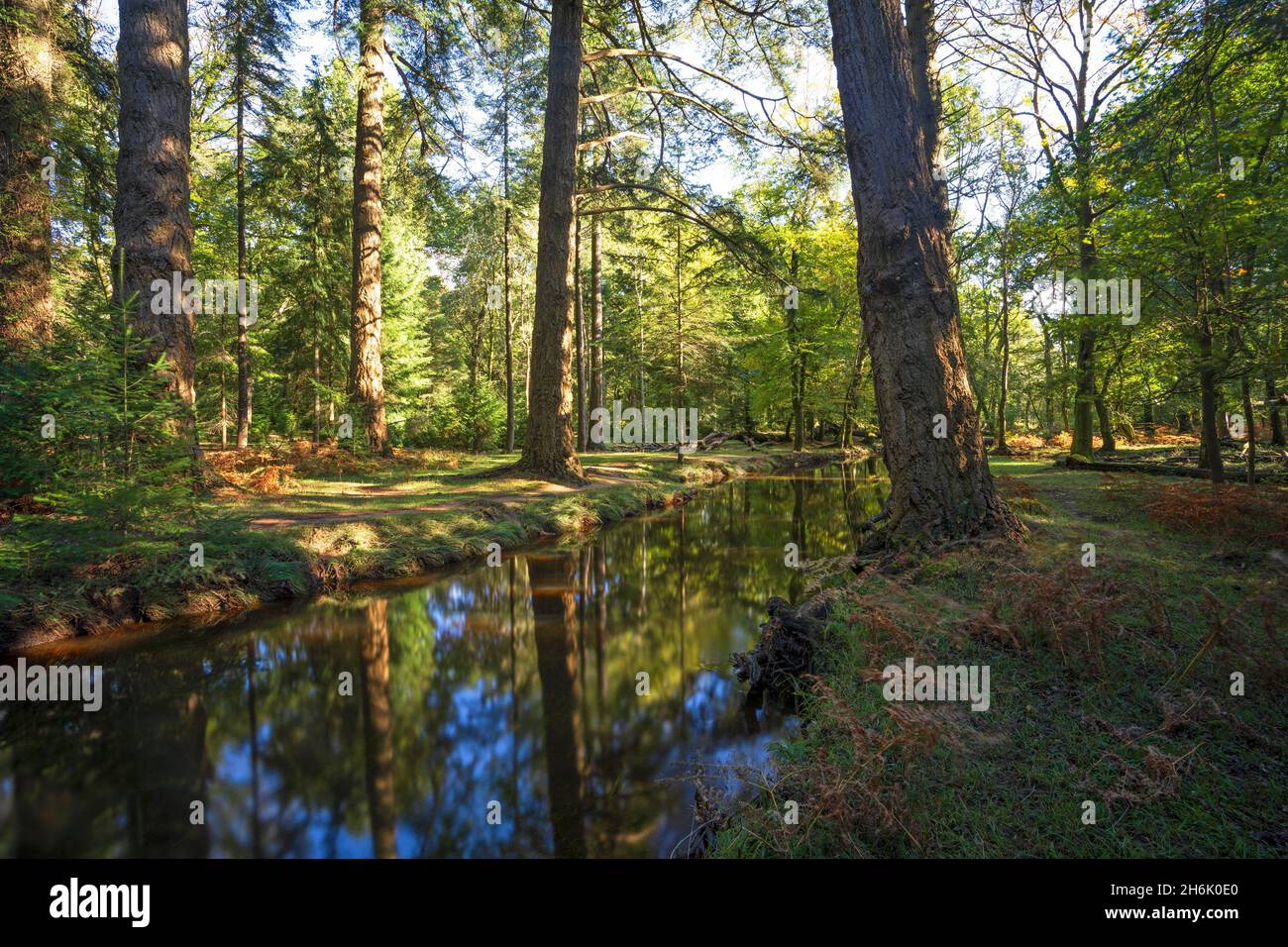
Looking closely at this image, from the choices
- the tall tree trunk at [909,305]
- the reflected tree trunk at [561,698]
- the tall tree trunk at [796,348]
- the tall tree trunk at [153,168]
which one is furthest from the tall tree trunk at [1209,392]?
the tall tree trunk at [796,348]

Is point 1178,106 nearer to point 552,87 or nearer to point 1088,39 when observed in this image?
point 552,87

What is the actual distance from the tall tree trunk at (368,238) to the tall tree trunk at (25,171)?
602 cm

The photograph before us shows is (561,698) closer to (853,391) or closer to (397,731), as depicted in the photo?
(397,731)

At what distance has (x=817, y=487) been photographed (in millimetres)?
17906

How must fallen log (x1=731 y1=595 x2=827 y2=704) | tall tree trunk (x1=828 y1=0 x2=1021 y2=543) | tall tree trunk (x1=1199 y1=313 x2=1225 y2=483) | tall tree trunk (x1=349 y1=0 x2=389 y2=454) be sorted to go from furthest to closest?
tall tree trunk (x1=349 y1=0 x2=389 y2=454) < tall tree trunk (x1=1199 y1=313 x2=1225 y2=483) < tall tree trunk (x1=828 y1=0 x2=1021 y2=543) < fallen log (x1=731 y1=595 x2=827 y2=704)

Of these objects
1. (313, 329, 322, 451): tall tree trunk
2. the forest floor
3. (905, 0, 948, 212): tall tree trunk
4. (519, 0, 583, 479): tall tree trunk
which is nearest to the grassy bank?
(519, 0, 583, 479): tall tree trunk

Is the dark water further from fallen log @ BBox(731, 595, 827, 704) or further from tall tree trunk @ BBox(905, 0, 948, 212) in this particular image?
tall tree trunk @ BBox(905, 0, 948, 212)

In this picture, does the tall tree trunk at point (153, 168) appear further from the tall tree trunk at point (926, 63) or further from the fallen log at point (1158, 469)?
the fallen log at point (1158, 469)

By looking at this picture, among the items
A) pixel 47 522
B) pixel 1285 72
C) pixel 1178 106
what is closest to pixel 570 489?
pixel 47 522

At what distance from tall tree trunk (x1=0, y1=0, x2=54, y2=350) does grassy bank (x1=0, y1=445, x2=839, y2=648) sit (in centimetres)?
306

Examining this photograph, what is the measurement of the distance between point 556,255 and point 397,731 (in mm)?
10739

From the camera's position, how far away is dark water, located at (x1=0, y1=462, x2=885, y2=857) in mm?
2811

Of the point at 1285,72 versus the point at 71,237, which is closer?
the point at 1285,72
